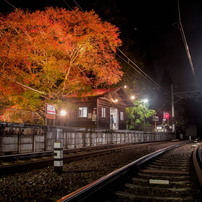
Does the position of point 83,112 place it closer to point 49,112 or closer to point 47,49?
point 47,49

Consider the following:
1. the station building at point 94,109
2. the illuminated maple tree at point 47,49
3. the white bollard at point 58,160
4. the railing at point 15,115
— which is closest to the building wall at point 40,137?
the railing at point 15,115

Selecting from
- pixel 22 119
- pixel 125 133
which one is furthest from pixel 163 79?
pixel 22 119

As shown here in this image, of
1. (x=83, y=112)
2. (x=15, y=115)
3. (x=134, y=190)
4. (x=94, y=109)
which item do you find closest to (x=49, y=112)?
(x=15, y=115)

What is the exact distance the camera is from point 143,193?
423cm

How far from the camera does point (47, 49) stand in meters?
17.1

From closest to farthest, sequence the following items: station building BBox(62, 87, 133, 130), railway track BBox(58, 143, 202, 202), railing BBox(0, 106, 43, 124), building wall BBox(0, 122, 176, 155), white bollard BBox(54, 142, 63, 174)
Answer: railway track BBox(58, 143, 202, 202) < white bollard BBox(54, 142, 63, 174) < building wall BBox(0, 122, 176, 155) < railing BBox(0, 106, 43, 124) < station building BBox(62, 87, 133, 130)

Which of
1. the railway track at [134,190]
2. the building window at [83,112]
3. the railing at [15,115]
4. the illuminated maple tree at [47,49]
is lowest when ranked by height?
the railway track at [134,190]

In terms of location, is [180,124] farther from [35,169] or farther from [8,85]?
[35,169]

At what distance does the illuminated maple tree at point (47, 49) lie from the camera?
54.0ft

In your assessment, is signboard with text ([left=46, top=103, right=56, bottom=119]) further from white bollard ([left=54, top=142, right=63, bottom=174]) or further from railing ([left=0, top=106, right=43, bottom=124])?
white bollard ([left=54, top=142, right=63, bottom=174])

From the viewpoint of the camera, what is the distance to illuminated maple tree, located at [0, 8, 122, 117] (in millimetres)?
16469

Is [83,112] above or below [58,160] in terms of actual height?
above

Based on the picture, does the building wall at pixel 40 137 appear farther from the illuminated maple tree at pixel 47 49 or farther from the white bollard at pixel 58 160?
the illuminated maple tree at pixel 47 49

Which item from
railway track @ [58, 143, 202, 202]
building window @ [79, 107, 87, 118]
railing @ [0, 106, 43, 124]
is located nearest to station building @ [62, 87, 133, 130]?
building window @ [79, 107, 87, 118]
